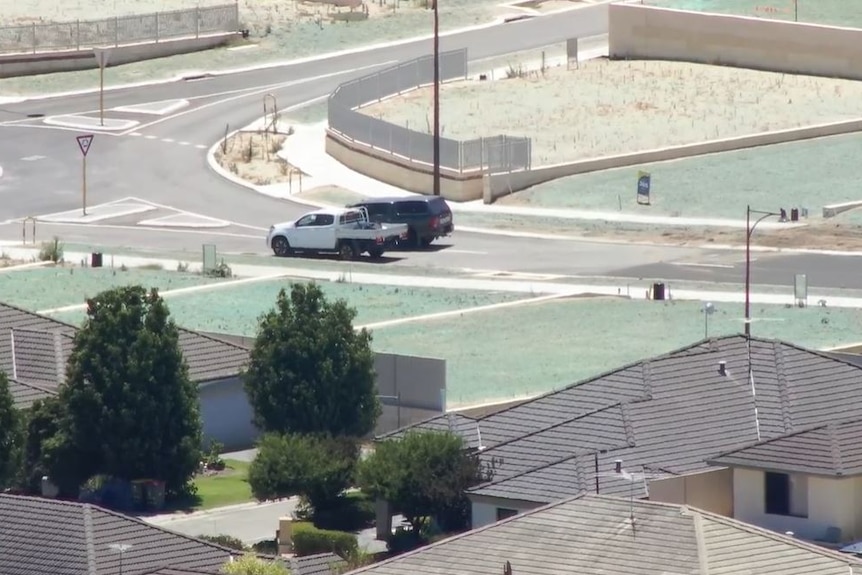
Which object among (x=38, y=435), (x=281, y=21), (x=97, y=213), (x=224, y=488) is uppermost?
(x=38, y=435)

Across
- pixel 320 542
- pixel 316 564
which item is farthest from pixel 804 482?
pixel 320 542

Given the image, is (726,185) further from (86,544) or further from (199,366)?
(86,544)

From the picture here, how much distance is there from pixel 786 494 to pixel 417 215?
113 feet

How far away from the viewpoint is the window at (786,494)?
143ft

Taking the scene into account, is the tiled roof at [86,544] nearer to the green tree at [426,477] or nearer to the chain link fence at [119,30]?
the green tree at [426,477]

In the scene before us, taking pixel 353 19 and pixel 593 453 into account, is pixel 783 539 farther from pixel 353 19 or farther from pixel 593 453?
pixel 353 19

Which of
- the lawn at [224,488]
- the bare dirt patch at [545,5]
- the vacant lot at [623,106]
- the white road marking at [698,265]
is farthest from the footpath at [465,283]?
the bare dirt patch at [545,5]

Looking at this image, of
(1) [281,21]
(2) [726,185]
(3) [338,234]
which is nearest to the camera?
(3) [338,234]

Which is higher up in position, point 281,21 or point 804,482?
point 804,482

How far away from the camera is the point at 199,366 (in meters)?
57.0

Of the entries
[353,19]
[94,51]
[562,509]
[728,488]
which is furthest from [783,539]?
[353,19]

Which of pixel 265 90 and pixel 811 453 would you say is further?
pixel 265 90

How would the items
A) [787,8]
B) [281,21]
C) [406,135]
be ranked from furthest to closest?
[281,21] < [787,8] < [406,135]

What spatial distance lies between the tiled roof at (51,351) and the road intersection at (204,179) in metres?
16.8
